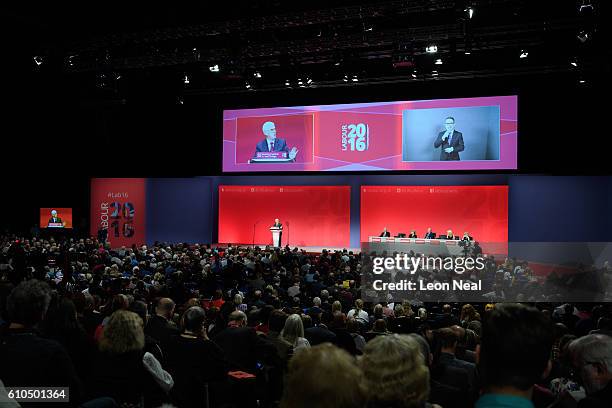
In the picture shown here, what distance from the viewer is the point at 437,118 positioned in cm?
1933

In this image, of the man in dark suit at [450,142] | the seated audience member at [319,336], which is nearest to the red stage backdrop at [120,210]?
the man in dark suit at [450,142]

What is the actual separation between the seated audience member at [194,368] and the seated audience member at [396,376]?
2.17 meters

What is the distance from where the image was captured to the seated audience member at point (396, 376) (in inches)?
73.3

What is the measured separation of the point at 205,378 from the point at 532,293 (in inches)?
297

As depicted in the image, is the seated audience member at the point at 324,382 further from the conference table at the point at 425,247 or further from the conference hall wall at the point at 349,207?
the conference hall wall at the point at 349,207

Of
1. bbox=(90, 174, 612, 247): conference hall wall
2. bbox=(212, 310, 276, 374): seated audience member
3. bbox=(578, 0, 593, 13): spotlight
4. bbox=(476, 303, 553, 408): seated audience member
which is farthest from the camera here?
bbox=(90, 174, 612, 247): conference hall wall

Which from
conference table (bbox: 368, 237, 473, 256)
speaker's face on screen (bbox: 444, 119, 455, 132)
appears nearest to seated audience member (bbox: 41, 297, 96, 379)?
conference table (bbox: 368, 237, 473, 256)

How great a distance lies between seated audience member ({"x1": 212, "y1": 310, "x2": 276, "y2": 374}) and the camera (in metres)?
4.45

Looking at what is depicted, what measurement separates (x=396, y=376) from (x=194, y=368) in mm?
2376

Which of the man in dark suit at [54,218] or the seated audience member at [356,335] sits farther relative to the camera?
the man in dark suit at [54,218]

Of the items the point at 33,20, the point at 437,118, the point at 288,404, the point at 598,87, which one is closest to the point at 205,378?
the point at 288,404

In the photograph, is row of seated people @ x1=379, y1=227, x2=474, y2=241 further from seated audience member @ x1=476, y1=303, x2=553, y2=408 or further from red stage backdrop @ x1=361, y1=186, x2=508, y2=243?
seated audience member @ x1=476, y1=303, x2=553, y2=408

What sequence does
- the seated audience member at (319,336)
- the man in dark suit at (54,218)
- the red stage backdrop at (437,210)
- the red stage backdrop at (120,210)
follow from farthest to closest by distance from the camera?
the man in dark suit at (54,218)
the red stage backdrop at (120,210)
the red stage backdrop at (437,210)
the seated audience member at (319,336)

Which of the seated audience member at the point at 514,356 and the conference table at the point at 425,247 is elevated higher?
the seated audience member at the point at 514,356
